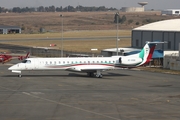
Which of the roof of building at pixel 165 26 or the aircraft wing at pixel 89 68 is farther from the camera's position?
the roof of building at pixel 165 26

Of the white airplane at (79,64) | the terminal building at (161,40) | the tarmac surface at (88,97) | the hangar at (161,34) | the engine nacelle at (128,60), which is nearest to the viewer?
the tarmac surface at (88,97)

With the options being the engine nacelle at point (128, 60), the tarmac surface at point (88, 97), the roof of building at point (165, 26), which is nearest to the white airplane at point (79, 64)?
the engine nacelle at point (128, 60)

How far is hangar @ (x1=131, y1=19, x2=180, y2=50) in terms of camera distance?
83562mm

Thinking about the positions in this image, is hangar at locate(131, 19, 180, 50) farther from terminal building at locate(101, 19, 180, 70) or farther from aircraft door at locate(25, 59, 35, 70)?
aircraft door at locate(25, 59, 35, 70)

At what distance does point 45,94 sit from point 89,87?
6639 millimetres

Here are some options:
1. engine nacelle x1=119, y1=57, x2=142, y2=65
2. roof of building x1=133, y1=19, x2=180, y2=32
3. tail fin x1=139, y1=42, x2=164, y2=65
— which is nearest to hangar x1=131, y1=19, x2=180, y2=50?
roof of building x1=133, y1=19, x2=180, y2=32

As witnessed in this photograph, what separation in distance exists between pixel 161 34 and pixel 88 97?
160 feet

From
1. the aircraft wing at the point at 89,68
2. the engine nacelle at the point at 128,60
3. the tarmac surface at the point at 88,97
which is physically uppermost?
the engine nacelle at the point at 128,60

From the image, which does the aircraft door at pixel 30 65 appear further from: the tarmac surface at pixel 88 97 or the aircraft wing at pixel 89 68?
the aircraft wing at pixel 89 68

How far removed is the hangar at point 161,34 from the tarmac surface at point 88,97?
78.8 ft

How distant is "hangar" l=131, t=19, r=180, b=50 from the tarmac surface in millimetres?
24032

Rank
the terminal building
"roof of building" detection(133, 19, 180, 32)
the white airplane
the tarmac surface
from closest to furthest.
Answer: the tarmac surface, the white airplane, the terminal building, "roof of building" detection(133, 19, 180, 32)

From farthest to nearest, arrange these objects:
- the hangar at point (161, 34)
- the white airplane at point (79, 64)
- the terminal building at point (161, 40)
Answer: the hangar at point (161, 34) < the terminal building at point (161, 40) < the white airplane at point (79, 64)

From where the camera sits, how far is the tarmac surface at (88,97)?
32.6 meters
